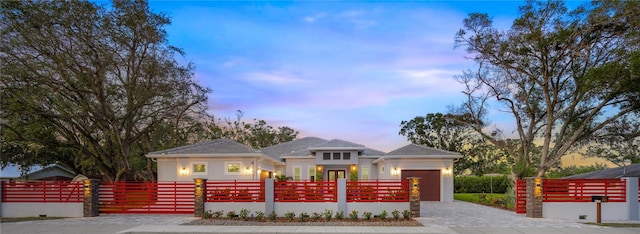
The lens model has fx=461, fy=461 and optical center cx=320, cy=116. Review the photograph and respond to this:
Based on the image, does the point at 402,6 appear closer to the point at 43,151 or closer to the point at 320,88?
the point at 320,88

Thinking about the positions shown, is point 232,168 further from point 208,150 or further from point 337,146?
point 337,146

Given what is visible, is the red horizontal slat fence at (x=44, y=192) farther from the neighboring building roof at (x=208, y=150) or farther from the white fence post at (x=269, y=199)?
the white fence post at (x=269, y=199)

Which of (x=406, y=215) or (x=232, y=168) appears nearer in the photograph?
(x=406, y=215)

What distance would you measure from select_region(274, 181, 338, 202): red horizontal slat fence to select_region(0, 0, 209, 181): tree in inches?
348

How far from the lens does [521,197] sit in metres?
18.1

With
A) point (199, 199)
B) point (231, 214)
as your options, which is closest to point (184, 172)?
point (199, 199)

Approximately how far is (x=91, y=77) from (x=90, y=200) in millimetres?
5917

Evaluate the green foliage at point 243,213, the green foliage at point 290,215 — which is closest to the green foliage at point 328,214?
the green foliage at point 290,215

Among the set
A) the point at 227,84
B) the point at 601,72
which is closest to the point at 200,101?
the point at 227,84

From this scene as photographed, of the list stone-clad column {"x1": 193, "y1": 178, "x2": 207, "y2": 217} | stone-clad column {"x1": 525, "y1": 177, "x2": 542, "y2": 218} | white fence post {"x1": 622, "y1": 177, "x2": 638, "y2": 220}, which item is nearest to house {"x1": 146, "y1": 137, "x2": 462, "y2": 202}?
stone-clad column {"x1": 193, "y1": 178, "x2": 207, "y2": 217}

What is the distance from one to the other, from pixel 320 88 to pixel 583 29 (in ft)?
42.7

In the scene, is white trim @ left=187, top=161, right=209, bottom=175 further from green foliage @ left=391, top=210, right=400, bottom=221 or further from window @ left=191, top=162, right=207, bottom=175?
green foliage @ left=391, top=210, right=400, bottom=221

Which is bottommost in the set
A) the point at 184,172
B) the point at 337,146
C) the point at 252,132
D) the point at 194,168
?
the point at 184,172

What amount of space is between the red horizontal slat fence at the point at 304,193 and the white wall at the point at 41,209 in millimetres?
7428
